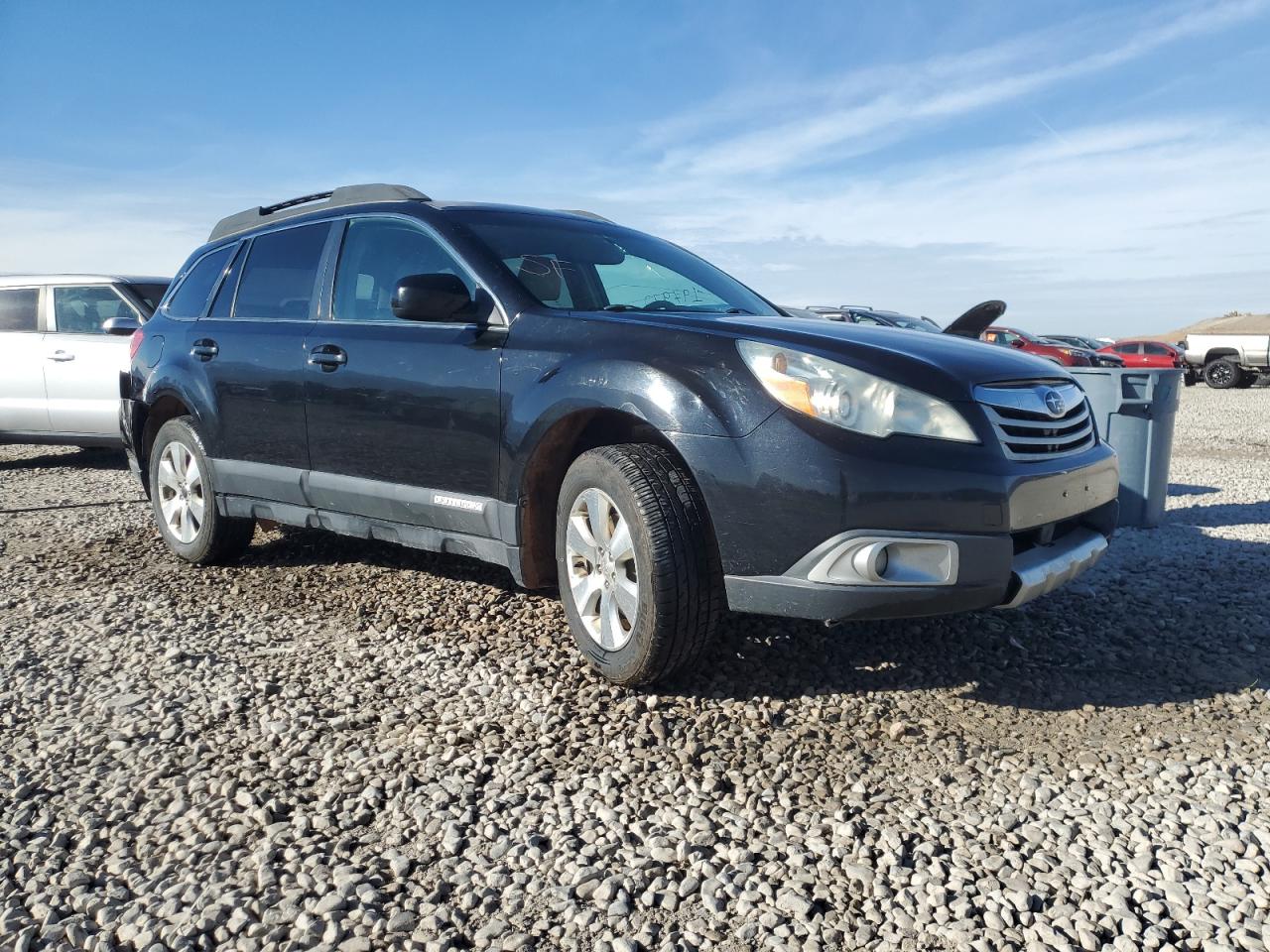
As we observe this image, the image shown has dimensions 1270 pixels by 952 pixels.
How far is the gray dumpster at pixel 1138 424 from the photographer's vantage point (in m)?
6.34

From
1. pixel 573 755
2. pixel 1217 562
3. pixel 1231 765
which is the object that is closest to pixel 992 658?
pixel 1231 765

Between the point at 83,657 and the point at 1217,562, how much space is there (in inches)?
219

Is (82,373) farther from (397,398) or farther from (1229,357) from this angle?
(1229,357)

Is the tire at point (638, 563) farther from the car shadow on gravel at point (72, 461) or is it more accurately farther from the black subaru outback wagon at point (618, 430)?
the car shadow on gravel at point (72, 461)

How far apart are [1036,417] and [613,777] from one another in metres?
1.84

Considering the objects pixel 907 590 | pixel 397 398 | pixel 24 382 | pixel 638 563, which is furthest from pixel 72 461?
pixel 907 590

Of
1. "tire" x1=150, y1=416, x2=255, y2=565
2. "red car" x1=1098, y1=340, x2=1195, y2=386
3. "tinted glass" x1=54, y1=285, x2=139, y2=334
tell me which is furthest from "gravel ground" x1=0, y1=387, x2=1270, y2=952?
"red car" x1=1098, y1=340, x2=1195, y2=386

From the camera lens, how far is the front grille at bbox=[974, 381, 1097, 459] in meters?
3.21

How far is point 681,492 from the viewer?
3246mm

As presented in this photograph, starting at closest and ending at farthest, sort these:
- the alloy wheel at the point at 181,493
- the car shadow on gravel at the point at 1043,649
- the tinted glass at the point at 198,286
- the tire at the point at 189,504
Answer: the car shadow on gravel at the point at 1043,649
the tire at the point at 189,504
the alloy wheel at the point at 181,493
the tinted glass at the point at 198,286

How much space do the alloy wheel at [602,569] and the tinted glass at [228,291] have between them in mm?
2691

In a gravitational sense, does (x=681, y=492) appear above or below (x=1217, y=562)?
above

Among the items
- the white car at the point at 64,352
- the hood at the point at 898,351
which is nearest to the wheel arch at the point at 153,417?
the hood at the point at 898,351

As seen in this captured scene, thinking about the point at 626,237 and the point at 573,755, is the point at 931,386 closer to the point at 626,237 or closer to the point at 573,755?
the point at 573,755
